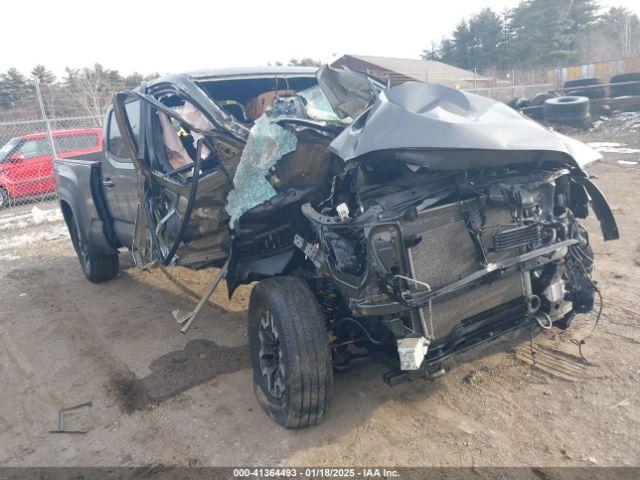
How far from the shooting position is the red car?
38.6ft

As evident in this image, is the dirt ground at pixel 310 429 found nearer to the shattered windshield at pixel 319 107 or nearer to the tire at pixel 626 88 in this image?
the shattered windshield at pixel 319 107

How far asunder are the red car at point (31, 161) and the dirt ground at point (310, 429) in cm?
840

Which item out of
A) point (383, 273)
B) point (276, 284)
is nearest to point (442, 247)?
point (383, 273)

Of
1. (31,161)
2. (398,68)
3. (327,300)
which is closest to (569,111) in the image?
(327,300)

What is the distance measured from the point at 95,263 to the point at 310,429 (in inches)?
161

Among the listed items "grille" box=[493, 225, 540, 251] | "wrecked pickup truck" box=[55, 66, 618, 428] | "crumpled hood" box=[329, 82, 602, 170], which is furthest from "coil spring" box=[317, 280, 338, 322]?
"grille" box=[493, 225, 540, 251]

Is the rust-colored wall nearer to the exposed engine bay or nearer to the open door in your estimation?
the exposed engine bay

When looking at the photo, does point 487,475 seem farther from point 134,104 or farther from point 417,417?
point 134,104

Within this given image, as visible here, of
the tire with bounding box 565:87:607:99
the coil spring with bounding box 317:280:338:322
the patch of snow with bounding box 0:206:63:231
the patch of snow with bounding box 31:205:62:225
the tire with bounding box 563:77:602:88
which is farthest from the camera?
the tire with bounding box 563:77:602:88

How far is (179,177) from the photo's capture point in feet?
12.5

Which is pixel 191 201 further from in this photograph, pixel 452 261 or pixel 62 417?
pixel 452 261

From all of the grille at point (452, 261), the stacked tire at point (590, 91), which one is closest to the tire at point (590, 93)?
the stacked tire at point (590, 91)

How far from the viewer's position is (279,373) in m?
3.00

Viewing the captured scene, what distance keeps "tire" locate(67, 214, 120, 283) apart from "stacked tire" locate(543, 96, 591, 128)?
1299 cm
